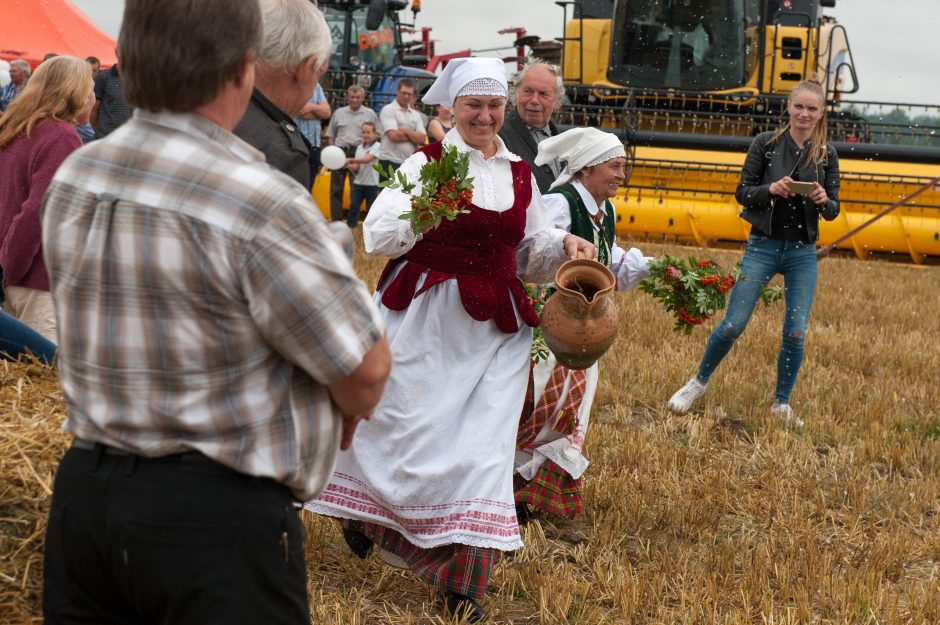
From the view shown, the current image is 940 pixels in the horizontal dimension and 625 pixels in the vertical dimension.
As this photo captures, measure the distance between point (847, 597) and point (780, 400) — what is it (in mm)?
2538

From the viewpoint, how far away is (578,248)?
399 cm

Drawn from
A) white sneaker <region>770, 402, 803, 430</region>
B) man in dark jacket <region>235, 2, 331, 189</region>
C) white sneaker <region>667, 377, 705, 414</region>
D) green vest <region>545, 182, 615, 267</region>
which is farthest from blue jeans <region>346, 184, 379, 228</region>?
man in dark jacket <region>235, 2, 331, 189</region>

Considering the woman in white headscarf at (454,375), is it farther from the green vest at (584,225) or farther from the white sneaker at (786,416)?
the white sneaker at (786,416)

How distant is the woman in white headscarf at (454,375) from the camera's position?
12.1ft

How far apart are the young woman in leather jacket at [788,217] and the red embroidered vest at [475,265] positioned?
2411 millimetres

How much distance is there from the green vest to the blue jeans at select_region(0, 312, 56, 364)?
6.98 feet

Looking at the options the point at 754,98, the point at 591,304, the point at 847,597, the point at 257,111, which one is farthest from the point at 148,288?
the point at 754,98

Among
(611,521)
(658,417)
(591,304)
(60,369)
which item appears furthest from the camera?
(658,417)

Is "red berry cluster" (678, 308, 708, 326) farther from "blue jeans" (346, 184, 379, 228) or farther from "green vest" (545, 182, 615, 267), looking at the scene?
"blue jeans" (346, 184, 379, 228)

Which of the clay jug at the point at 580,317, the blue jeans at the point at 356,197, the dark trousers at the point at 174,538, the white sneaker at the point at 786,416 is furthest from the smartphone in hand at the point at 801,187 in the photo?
the blue jeans at the point at 356,197

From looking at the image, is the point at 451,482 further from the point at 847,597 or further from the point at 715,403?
the point at 715,403

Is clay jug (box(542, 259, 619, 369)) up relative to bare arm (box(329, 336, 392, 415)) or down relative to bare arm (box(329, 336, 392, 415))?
down

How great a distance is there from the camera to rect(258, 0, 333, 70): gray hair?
244 cm

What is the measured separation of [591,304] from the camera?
354 cm
